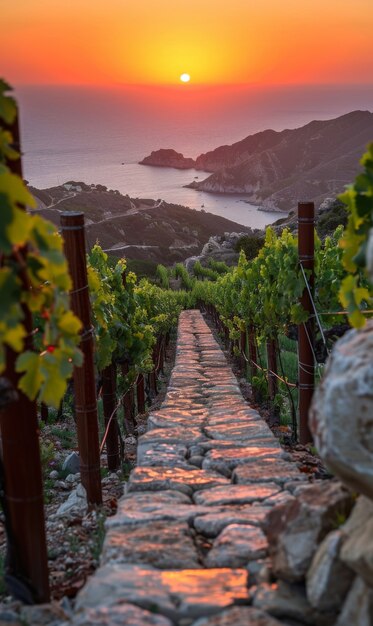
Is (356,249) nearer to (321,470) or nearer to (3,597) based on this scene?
(321,470)

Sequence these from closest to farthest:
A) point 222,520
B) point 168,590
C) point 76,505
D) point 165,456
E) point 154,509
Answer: point 168,590, point 222,520, point 154,509, point 165,456, point 76,505

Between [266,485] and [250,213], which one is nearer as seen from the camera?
[266,485]

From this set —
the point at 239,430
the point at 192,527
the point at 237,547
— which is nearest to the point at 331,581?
the point at 237,547

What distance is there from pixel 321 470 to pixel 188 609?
2457 millimetres

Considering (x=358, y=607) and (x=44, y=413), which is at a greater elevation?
(x=358, y=607)

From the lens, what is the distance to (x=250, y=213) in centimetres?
15000

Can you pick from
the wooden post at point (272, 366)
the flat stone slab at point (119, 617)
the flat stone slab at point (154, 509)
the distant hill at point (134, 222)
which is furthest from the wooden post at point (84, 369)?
the distant hill at point (134, 222)

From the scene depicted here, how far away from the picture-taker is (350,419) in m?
2.27

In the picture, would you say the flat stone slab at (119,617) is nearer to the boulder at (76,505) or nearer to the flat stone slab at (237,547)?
the flat stone slab at (237,547)

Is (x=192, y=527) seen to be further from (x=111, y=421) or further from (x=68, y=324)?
(x=111, y=421)

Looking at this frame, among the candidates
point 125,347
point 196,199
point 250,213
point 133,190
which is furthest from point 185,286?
point 196,199

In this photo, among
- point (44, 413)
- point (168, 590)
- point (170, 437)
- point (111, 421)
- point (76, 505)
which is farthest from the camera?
point (44, 413)

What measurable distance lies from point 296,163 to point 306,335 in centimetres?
16417

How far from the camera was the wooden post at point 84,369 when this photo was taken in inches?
171
